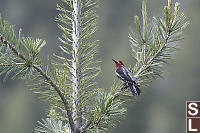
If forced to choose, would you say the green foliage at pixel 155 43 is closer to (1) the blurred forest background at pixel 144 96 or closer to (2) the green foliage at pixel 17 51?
(2) the green foliage at pixel 17 51

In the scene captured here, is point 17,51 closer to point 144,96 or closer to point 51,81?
point 51,81

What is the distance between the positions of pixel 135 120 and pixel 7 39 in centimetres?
3855

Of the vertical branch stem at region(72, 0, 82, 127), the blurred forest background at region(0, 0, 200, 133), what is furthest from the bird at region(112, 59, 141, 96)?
the blurred forest background at region(0, 0, 200, 133)

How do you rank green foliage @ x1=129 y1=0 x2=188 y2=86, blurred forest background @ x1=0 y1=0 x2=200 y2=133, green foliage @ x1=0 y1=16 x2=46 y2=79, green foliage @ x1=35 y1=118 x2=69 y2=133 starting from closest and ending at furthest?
green foliage @ x1=0 y1=16 x2=46 y2=79 < green foliage @ x1=129 y1=0 x2=188 y2=86 < green foliage @ x1=35 y1=118 x2=69 y2=133 < blurred forest background @ x1=0 y1=0 x2=200 y2=133

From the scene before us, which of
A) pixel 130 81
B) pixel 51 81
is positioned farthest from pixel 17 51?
pixel 130 81

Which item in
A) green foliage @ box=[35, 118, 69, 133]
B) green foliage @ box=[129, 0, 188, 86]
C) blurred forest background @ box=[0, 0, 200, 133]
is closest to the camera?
green foliage @ box=[129, 0, 188, 86]

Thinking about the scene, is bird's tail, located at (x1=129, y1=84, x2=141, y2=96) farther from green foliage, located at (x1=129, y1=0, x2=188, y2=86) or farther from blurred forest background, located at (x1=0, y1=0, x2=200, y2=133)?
blurred forest background, located at (x1=0, y1=0, x2=200, y2=133)

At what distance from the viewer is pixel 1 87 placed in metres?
45.4

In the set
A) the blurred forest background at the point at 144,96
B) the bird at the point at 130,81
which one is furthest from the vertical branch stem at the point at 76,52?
the blurred forest background at the point at 144,96

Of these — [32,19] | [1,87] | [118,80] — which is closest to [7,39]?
[118,80]

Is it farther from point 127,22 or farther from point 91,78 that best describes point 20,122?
point 91,78

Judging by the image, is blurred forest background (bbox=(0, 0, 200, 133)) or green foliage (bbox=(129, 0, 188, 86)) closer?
green foliage (bbox=(129, 0, 188, 86))

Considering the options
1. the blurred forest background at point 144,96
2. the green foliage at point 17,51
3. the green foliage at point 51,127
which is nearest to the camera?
the green foliage at point 17,51

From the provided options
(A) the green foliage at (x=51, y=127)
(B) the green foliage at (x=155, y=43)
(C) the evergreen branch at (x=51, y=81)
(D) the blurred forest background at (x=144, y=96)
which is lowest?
(A) the green foliage at (x=51, y=127)
